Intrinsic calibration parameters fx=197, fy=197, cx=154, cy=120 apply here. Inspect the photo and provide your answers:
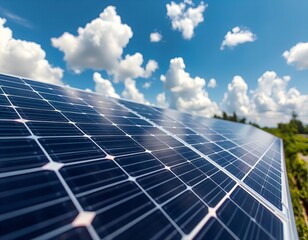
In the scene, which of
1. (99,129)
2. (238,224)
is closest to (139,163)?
(99,129)

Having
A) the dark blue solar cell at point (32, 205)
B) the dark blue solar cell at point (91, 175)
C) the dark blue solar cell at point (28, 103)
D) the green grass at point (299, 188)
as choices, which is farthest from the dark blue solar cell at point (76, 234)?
the green grass at point (299, 188)

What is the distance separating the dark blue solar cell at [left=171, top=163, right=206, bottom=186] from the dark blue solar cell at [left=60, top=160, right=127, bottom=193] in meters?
1.84

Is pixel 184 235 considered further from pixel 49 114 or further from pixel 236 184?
pixel 49 114

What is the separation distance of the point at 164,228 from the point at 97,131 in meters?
4.09

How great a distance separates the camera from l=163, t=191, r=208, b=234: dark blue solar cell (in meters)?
3.79

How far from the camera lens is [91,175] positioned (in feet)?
13.2

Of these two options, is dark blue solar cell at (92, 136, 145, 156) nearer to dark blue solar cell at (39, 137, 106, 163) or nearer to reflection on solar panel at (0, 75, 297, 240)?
reflection on solar panel at (0, 75, 297, 240)

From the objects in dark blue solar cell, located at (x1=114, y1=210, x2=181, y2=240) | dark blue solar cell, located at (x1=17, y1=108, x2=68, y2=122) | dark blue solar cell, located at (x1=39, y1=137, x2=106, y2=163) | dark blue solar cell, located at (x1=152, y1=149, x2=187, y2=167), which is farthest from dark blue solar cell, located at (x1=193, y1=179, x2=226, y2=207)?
dark blue solar cell, located at (x1=17, y1=108, x2=68, y2=122)

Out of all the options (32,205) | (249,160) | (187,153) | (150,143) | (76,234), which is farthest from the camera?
(249,160)

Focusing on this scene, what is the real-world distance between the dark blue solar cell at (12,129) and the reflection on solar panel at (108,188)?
24mm

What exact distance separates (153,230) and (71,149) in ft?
9.07

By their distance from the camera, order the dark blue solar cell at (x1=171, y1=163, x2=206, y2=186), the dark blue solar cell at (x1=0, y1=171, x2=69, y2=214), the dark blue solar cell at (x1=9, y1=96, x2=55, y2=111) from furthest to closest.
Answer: the dark blue solar cell at (x1=9, y1=96, x2=55, y2=111) < the dark blue solar cell at (x1=171, y1=163, x2=206, y2=186) < the dark blue solar cell at (x1=0, y1=171, x2=69, y2=214)

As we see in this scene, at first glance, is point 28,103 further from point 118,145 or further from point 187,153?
point 187,153

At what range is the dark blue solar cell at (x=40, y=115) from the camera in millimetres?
5824
